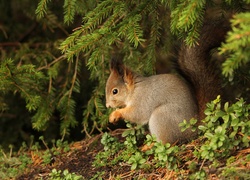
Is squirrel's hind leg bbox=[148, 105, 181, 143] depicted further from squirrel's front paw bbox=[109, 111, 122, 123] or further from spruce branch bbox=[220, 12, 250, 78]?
spruce branch bbox=[220, 12, 250, 78]

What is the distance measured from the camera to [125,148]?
275 cm

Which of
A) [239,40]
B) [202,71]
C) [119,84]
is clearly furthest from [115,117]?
[239,40]

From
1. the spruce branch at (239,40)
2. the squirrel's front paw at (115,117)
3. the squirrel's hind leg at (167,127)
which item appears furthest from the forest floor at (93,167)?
the spruce branch at (239,40)

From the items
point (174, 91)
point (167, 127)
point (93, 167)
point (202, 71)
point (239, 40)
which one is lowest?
point (93, 167)

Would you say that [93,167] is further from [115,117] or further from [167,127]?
[167,127]

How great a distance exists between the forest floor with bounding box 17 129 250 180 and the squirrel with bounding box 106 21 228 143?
7.8 inches

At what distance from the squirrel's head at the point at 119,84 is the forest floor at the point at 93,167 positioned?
0.37 meters

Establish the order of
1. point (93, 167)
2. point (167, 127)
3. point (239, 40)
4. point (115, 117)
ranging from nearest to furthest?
point (239, 40) → point (167, 127) → point (93, 167) → point (115, 117)

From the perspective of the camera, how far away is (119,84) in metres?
2.79

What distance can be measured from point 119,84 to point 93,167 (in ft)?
1.77

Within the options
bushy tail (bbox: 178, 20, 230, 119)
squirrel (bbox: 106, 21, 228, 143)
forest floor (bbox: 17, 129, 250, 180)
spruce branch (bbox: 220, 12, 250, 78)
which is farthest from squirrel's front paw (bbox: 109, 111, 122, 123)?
spruce branch (bbox: 220, 12, 250, 78)

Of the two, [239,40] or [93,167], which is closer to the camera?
[239,40]

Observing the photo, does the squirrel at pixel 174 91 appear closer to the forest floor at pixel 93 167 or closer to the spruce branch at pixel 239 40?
the forest floor at pixel 93 167

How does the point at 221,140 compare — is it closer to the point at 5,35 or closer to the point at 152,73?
the point at 152,73
